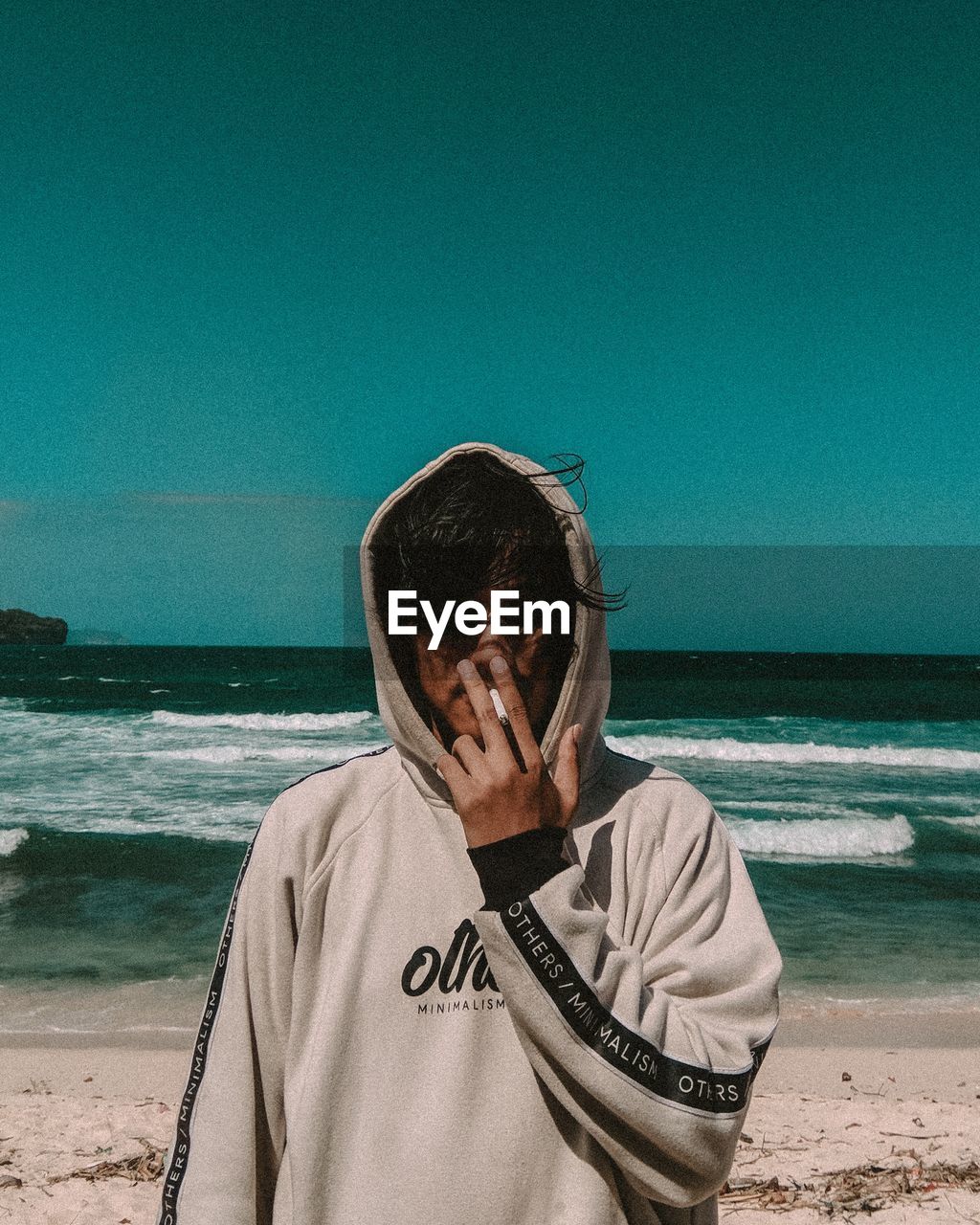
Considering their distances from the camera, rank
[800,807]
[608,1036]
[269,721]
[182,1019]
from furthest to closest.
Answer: [269,721] < [800,807] < [182,1019] < [608,1036]

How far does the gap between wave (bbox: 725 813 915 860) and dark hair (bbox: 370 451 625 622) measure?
429 inches

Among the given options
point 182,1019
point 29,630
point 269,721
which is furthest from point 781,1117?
point 29,630

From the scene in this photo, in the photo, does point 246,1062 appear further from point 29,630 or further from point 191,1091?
point 29,630

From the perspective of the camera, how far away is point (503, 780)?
4.05 ft

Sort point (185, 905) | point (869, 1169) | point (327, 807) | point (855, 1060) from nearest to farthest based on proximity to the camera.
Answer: point (327, 807) → point (869, 1169) → point (855, 1060) → point (185, 905)

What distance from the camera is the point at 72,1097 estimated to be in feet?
18.6

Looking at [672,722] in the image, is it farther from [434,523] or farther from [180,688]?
[434,523]

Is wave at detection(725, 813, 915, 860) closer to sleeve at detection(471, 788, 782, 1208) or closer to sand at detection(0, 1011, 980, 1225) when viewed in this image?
sand at detection(0, 1011, 980, 1225)

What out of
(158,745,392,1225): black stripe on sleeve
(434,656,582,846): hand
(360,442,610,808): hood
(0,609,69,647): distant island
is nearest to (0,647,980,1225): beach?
(360,442,610,808): hood

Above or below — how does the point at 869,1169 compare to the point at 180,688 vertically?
above

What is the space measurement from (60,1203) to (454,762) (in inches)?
176

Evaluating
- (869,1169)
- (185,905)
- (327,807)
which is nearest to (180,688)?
(185,905)

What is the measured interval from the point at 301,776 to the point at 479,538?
3868 mm
